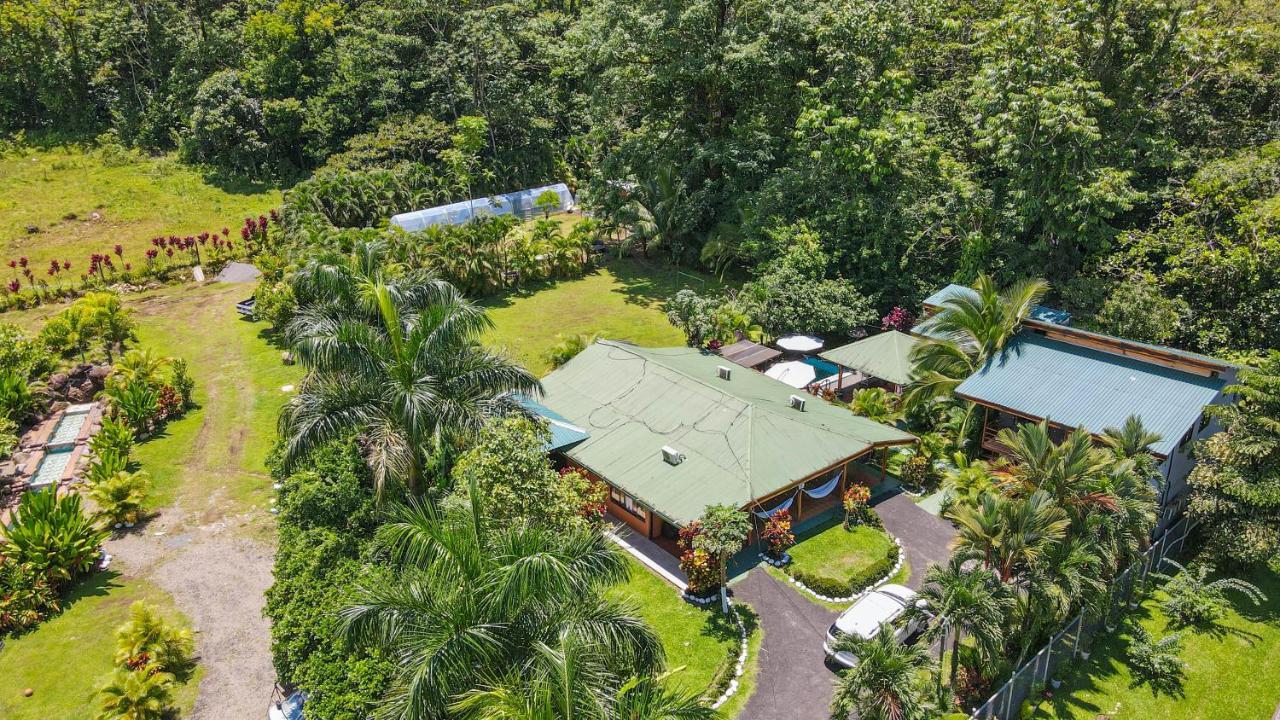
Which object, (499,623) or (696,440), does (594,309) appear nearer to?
(696,440)

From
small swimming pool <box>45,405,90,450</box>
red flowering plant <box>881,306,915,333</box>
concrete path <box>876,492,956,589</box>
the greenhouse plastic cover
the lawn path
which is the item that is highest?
the greenhouse plastic cover

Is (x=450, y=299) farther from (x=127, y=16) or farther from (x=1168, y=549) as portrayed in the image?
(x=127, y=16)

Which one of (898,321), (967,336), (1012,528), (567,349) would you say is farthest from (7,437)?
(898,321)

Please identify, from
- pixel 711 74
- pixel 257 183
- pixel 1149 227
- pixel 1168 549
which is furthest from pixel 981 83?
pixel 257 183

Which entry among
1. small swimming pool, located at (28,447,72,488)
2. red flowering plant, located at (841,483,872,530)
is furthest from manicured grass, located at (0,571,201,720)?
red flowering plant, located at (841,483,872,530)

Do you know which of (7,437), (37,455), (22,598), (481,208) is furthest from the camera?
(481,208)

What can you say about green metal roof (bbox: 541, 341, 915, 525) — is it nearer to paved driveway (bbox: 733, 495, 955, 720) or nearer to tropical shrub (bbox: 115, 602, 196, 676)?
paved driveway (bbox: 733, 495, 955, 720)
